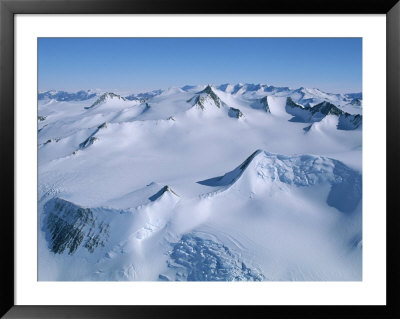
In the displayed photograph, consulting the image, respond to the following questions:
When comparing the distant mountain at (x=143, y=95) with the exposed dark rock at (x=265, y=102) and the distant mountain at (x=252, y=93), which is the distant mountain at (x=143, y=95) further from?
the exposed dark rock at (x=265, y=102)

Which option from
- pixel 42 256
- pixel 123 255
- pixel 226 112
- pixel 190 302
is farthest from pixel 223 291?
pixel 226 112

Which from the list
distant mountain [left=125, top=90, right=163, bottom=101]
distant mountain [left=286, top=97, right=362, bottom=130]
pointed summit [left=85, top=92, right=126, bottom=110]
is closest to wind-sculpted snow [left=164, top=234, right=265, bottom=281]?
distant mountain [left=286, top=97, right=362, bottom=130]

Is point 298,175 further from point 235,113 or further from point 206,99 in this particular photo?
point 206,99

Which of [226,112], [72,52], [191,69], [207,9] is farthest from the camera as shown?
[226,112]

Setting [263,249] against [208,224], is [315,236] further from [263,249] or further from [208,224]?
[208,224]

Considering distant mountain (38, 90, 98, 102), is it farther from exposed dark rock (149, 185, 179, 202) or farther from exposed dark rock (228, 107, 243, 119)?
exposed dark rock (228, 107, 243, 119)

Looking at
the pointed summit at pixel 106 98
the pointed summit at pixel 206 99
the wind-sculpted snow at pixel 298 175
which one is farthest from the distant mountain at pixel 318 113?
the pointed summit at pixel 106 98

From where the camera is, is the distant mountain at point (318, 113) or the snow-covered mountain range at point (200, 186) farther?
the distant mountain at point (318, 113)
